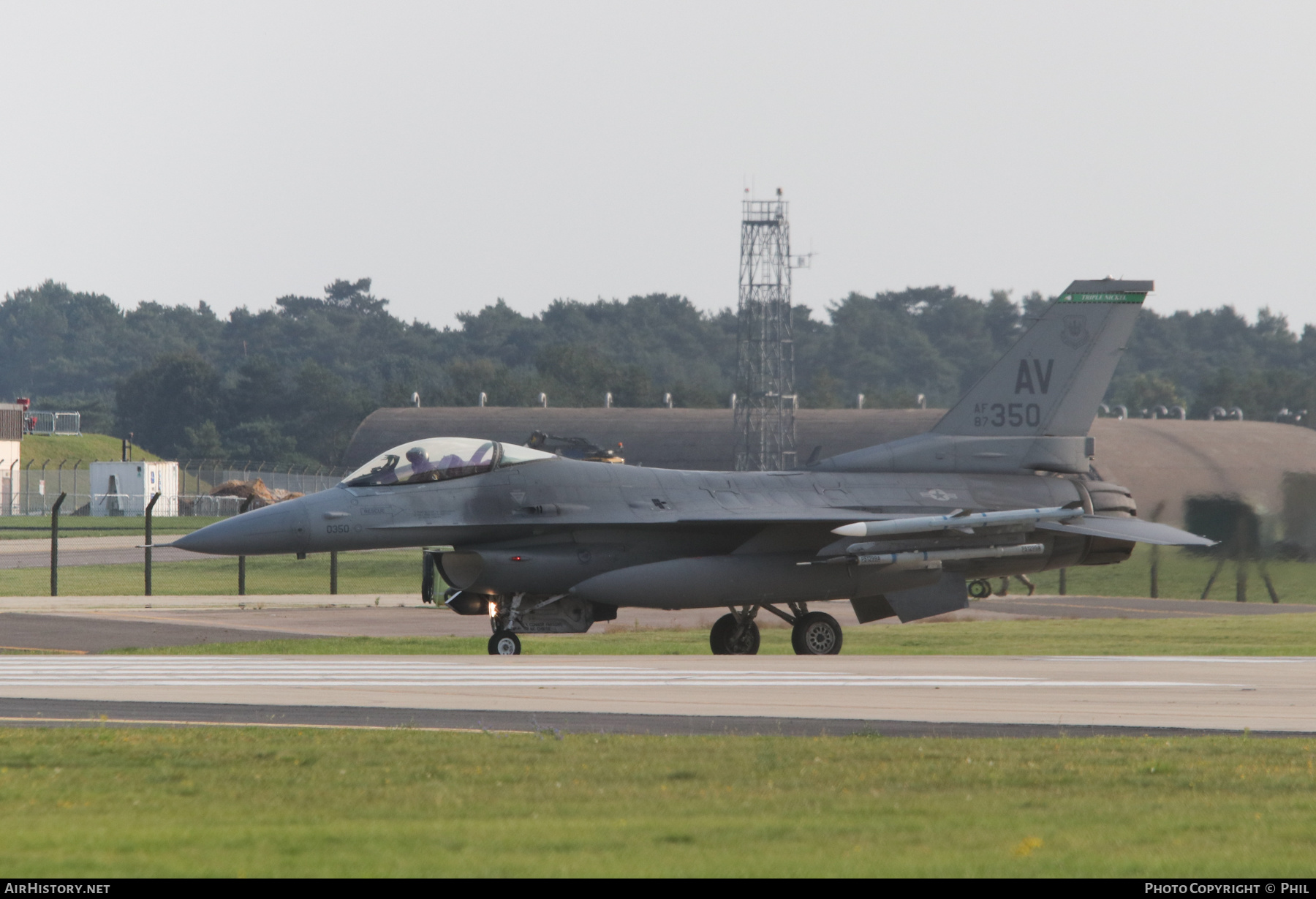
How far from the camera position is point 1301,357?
13575 cm

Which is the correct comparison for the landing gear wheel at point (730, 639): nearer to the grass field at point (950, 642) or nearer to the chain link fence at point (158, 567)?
the grass field at point (950, 642)

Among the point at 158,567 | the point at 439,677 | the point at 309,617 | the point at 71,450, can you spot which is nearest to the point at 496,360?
the point at 71,450

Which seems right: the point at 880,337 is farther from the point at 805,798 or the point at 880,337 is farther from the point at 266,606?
the point at 805,798

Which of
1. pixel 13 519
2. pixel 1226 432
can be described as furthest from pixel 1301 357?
pixel 13 519

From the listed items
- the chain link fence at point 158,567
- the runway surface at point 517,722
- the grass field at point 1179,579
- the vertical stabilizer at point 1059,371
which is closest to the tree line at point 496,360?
the chain link fence at point 158,567

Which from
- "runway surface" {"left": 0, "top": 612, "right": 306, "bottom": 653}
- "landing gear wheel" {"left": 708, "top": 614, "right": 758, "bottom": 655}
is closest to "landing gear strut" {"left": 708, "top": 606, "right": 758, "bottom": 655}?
"landing gear wheel" {"left": 708, "top": 614, "right": 758, "bottom": 655}

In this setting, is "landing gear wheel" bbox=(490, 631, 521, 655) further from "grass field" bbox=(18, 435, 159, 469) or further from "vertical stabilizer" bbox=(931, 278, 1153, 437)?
"grass field" bbox=(18, 435, 159, 469)

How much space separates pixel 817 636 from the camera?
2023 centimetres

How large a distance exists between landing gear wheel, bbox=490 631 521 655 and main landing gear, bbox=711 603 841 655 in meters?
3.02

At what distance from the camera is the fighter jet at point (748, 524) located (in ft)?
62.3

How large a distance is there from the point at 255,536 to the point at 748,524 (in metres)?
6.29

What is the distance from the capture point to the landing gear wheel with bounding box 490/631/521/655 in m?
18.7

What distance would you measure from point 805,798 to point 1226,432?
56.2m

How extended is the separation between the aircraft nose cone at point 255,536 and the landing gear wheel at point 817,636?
6.68m
